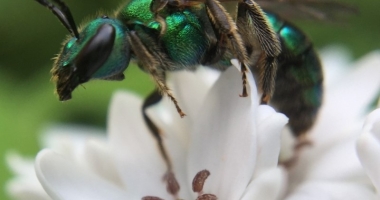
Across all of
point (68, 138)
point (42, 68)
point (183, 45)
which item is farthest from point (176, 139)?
point (42, 68)

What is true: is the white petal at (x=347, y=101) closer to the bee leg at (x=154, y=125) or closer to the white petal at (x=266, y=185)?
the bee leg at (x=154, y=125)

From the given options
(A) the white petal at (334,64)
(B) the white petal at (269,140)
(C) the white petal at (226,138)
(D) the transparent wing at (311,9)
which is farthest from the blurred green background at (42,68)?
(B) the white petal at (269,140)

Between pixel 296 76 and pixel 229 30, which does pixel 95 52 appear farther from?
pixel 296 76

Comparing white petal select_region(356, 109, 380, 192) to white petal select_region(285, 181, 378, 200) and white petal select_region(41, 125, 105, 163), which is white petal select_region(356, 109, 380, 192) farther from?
white petal select_region(41, 125, 105, 163)

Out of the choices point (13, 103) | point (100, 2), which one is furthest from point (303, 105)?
point (100, 2)

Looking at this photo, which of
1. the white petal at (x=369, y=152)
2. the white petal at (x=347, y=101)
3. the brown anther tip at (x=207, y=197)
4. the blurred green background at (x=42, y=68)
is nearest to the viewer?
the white petal at (x=369, y=152)

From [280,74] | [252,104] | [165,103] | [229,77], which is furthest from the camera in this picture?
[165,103]

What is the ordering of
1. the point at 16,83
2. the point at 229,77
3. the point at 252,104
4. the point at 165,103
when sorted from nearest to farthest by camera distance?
the point at 252,104 < the point at 229,77 < the point at 165,103 < the point at 16,83

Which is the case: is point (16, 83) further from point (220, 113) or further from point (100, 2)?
point (220, 113)
